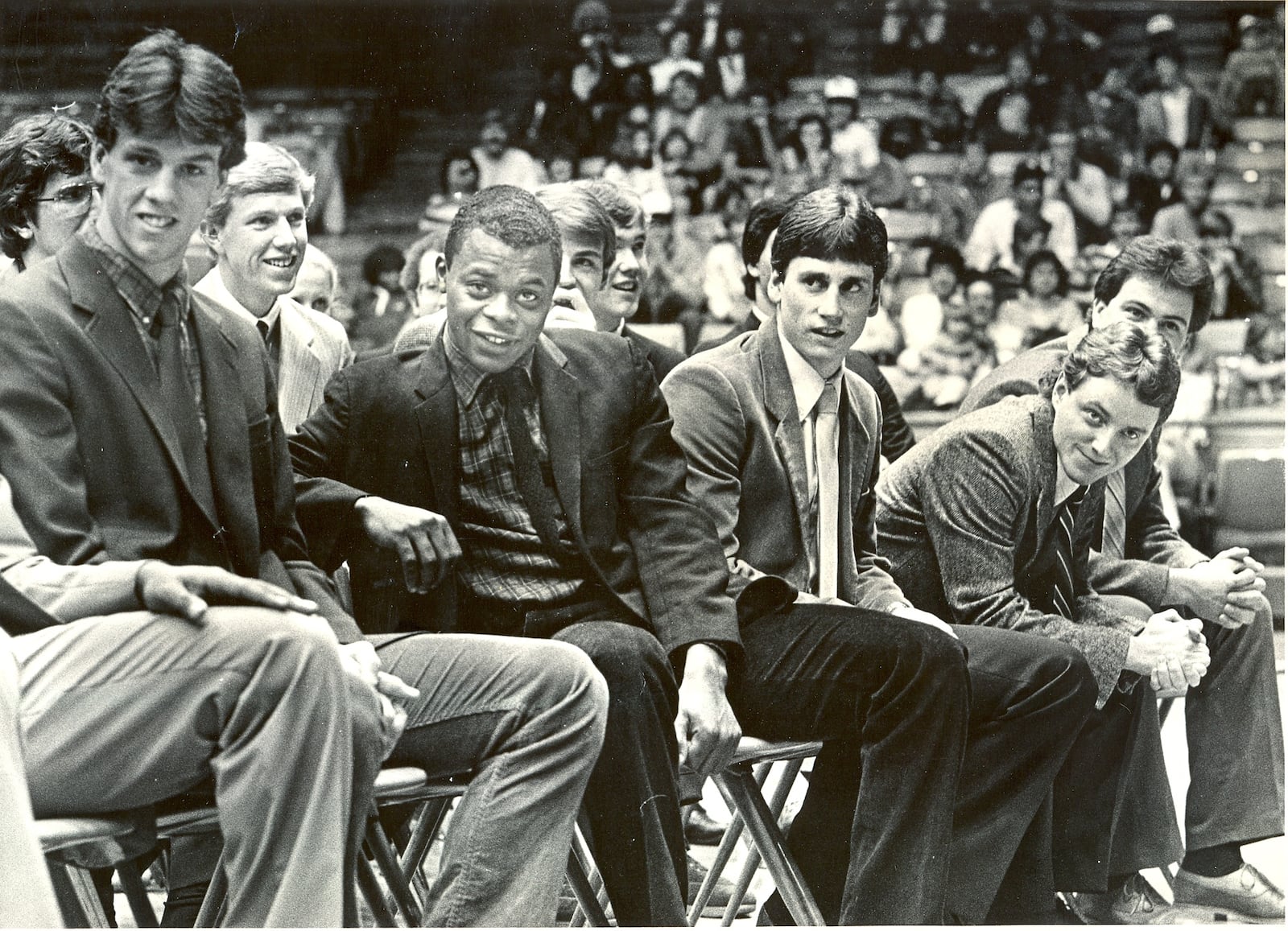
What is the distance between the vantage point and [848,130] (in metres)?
11.4

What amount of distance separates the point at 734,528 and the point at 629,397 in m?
0.42

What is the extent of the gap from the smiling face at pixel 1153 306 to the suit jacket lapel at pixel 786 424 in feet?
4.09

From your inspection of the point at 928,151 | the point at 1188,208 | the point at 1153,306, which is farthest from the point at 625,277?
the point at 1188,208

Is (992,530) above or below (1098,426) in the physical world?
below

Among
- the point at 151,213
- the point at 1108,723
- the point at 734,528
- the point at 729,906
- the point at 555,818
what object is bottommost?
the point at 729,906

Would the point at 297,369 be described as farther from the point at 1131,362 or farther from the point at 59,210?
the point at 1131,362

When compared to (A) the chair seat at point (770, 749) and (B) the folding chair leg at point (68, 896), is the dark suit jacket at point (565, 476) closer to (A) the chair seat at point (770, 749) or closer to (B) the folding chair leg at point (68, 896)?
(A) the chair seat at point (770, 749)

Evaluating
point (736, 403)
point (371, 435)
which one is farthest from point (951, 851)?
point (371, 435)

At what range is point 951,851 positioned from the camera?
3.60 m

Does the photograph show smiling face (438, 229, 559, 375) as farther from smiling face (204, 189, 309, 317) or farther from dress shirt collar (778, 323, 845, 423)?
smiling face (204, 189, 309, 317)

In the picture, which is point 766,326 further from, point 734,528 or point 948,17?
point 948,17

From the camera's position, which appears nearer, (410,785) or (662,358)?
(410,785)

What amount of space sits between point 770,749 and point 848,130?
28.1 ft

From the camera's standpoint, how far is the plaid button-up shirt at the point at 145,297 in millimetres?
2865
